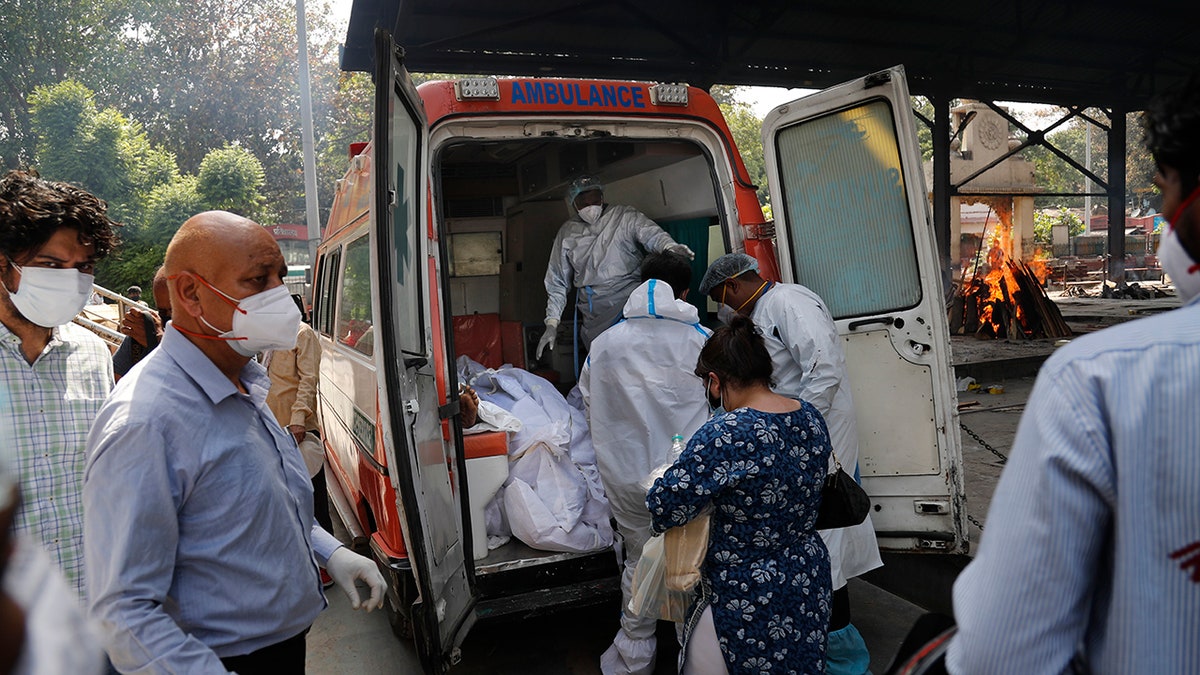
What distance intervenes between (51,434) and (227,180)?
92.0 feet

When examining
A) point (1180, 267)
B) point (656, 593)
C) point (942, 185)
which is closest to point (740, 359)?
point (656, 593)

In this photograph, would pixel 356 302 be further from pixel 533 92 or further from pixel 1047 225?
pixel 1047 225

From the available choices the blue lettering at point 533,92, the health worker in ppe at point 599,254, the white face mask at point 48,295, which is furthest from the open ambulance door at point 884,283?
the white face mask at point 48,295

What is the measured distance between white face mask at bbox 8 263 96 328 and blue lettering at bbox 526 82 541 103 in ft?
7.37

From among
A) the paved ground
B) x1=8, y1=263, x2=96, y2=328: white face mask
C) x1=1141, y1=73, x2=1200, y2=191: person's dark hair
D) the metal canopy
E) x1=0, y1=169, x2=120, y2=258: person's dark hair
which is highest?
the metal canopy

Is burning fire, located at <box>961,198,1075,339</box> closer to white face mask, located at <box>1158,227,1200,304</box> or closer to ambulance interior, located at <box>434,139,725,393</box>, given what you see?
ambulance interior, located at <box>434,139,725,393</box>

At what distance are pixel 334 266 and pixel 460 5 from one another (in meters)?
4.04

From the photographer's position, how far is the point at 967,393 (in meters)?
10.1

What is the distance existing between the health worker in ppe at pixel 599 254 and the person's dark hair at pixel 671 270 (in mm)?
1032

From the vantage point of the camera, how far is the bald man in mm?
1501

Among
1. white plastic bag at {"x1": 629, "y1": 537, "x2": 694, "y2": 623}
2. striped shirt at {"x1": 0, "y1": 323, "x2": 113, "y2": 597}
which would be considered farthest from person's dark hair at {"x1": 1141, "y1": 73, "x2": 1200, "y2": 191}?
striped shirt at {"x1": 0, "y1": 323, "x2": 113, "y2": 597}

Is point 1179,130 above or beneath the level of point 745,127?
beneath

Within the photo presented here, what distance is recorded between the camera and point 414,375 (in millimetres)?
2908

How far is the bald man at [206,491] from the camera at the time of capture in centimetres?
150
